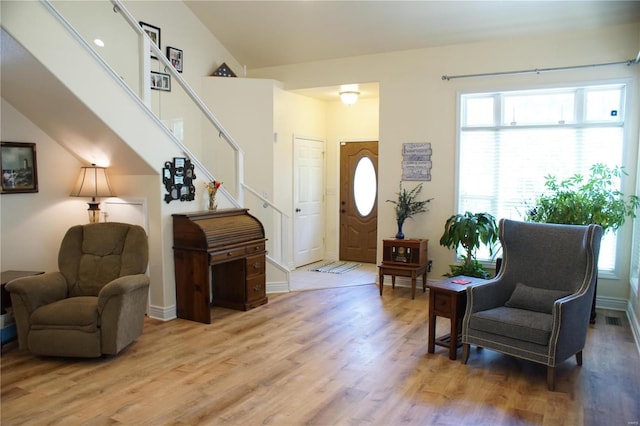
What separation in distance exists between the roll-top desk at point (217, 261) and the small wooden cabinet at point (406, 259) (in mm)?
1628

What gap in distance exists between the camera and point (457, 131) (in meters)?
5.93

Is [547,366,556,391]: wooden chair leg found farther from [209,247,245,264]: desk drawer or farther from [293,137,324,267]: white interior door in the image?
[293,137,324,267]: white interior door

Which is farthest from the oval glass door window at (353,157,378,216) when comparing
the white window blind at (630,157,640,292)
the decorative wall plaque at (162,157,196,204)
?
the white window blind at (630,157,640,292)

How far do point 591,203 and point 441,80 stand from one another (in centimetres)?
237

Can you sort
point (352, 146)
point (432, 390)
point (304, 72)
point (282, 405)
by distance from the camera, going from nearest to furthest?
point (282, 405), point (432, 390), point (304, 72), point (352, 146)

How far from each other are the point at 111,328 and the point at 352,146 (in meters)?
5.34

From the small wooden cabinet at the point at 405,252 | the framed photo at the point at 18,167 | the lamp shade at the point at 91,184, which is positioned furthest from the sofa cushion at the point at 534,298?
the framed photo at the point at 18,167

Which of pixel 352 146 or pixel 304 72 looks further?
pixel 352 146

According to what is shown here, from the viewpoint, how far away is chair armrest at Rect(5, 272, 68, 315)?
3742 millimetres

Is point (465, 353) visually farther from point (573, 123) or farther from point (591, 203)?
point (573, 123)

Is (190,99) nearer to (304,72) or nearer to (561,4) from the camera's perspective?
(304,72)

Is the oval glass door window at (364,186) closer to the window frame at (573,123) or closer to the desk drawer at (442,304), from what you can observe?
the window frame at (573,123)

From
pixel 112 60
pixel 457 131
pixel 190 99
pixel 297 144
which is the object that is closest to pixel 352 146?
pixel 297 144

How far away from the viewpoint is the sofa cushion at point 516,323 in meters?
3.37
